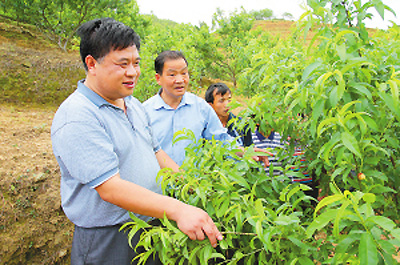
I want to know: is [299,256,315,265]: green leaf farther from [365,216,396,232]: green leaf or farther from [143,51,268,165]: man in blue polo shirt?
[143,51,268,165]: man in blue polo shirt

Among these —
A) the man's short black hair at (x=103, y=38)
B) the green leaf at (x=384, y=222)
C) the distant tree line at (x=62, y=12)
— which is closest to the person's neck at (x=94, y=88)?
the man's short black hair at (x=103, y=38)

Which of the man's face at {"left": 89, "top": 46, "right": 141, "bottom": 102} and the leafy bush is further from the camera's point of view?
the man's face at {"left": 89, "top": 46, "right": 141, "bottom": 102}

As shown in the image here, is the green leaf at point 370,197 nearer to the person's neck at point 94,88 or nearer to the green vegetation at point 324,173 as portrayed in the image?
the green vegetation at point 324,173

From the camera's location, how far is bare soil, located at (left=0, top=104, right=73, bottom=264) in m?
3.28

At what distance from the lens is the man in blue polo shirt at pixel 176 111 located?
2.56 meters

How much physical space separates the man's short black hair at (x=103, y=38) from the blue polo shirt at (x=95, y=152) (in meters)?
0.19

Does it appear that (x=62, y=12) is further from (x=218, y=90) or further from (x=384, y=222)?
(x=384, y=222)

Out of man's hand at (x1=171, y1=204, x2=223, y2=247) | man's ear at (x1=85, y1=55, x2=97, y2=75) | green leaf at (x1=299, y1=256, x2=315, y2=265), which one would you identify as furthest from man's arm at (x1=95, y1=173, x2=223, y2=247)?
man's ear at (x1=85, y1=55, x2=97, y2=75)

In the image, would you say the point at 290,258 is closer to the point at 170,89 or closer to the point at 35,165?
the point at 170,89

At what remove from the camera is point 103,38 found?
139 centimetres

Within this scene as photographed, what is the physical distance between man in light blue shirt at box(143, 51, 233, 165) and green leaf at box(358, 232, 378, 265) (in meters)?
1.79

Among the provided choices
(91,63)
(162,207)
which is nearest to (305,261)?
(162,207)

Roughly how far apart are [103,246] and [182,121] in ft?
4.46

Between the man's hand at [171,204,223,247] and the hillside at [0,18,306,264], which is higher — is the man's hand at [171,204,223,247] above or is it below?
above
